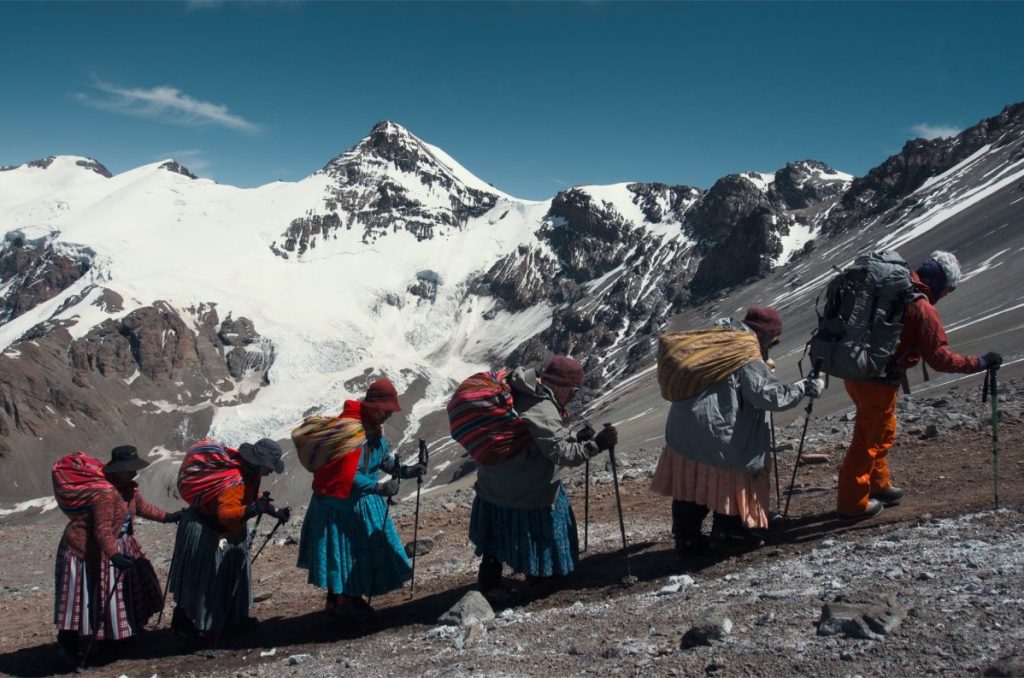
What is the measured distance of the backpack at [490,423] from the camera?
6.25 meters

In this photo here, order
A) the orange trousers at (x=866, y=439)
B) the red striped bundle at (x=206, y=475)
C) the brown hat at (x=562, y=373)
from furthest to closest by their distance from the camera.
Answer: the red striped bundle at (x=206, y=475), the orange trousers at (x=866, y=439), the brown hat at (x=562, y=373)

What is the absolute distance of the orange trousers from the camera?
21.6ft

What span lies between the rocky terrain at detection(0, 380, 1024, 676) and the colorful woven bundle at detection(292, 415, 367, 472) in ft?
4.73

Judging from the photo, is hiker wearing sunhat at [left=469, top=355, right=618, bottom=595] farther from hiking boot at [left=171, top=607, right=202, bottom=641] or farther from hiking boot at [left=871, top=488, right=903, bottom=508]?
hiking boot at [left=171, top=607, right=202, bottom=641]

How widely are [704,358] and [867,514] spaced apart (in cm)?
203

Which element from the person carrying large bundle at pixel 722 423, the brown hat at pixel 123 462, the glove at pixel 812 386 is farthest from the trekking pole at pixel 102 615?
the glove at pixel 812 386

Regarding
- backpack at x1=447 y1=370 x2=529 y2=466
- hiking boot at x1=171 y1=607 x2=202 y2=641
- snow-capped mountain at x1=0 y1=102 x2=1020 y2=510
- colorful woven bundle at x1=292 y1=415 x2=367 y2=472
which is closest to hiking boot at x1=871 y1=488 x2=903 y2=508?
backpack at x1=447 y1=370 x2=529 y2=466

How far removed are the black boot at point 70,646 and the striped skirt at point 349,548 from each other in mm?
2123

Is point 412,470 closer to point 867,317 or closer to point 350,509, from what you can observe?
point 350,509

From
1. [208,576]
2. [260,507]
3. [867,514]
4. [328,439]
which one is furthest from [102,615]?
[867,514]

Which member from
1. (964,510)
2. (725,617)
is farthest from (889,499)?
(725,617)

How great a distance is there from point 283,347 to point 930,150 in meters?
107

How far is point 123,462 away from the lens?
743 cm

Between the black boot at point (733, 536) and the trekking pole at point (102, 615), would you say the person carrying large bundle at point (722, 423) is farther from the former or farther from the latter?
the trekking pole at point (102, 615)
